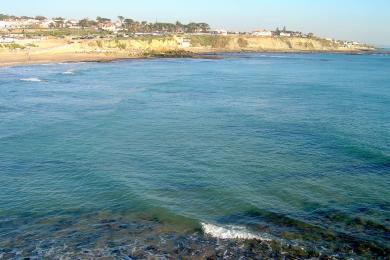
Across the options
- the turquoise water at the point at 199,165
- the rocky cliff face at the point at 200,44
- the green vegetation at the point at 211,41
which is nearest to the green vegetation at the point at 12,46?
the rocky cliff face at the point at 200,44

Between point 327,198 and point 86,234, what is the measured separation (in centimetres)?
1118

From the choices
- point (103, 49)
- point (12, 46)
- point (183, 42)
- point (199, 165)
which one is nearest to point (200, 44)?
point (183, 42)

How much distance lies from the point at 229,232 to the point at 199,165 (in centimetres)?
873

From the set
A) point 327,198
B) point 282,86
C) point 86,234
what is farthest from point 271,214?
point 282,86

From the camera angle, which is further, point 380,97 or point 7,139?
point 380,97

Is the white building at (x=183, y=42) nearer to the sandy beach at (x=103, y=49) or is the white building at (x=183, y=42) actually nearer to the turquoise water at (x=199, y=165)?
the sandy beach at (x=103, y=49)

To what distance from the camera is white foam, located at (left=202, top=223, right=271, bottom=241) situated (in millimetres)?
16973

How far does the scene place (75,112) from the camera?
131 ft

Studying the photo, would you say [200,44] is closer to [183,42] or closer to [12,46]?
[183,42]

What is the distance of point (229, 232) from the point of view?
17.4 m

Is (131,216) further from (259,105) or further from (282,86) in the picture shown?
(282,86)

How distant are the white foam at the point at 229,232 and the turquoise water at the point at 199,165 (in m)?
0.28

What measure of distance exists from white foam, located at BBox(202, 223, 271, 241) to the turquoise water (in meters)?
0.28

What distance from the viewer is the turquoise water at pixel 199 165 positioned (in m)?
18.6
